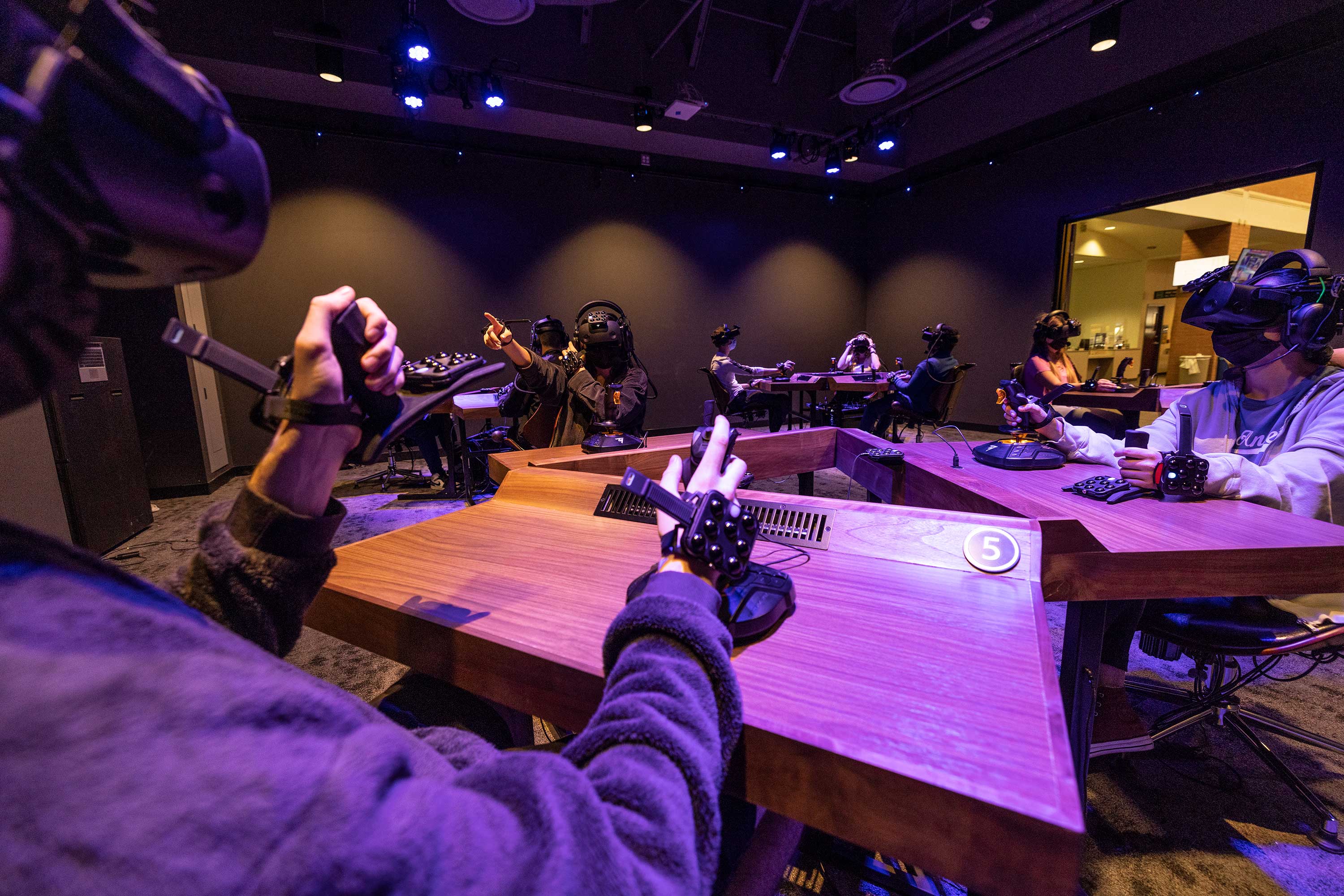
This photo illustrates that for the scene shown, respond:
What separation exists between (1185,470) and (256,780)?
6.36 feet

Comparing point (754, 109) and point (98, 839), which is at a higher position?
point (754, 109)

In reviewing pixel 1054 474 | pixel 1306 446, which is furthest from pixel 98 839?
pixel 1306 446

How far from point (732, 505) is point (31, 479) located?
13.9 ft

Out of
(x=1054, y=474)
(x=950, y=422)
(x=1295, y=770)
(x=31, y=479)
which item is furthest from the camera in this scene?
(x=950, y=422)

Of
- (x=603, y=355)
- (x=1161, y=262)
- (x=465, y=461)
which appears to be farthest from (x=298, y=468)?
(x=1161, y=262)

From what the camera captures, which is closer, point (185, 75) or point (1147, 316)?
point (185, 75)

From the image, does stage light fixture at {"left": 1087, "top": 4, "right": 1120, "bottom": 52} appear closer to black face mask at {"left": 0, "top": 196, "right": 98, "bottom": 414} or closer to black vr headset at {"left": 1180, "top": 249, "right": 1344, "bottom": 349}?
black vr headset at {"left": 1180, "top": 249, "right": 1344, "bottom": 349}

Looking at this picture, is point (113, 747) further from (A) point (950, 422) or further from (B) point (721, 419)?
(A) point (950, 422)

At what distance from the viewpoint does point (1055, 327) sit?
4.38 m

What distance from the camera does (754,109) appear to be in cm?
613

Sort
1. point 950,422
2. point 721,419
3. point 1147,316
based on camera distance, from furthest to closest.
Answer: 1. point 1147,316
2. point 950,422
3. point 721,419

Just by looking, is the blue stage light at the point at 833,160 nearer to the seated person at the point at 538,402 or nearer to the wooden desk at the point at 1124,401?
the wooden desk at the point at 1124,401

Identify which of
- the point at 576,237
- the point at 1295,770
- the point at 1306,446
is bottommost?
the point at 1295,770

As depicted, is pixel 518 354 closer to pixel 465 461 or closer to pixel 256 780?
pixel 465 461
